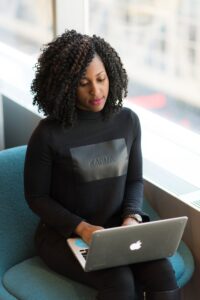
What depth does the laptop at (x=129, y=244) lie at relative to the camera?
1.35 m

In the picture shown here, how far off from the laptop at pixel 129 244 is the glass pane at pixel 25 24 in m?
1.96

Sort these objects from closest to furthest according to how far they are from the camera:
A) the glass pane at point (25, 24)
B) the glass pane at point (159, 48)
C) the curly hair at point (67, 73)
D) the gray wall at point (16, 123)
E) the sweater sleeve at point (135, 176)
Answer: the curly hair at point (67, 73) < the sweater sleeve at point (135, 176) < the glass pane at point (159, 48) < the gray wall at point (16, 123) < the glass pane at point (25, 24)

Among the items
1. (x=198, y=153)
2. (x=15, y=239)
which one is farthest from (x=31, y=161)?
A: (x=198, y=153)

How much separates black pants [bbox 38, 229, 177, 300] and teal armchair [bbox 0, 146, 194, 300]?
39mm

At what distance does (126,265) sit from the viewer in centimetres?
148

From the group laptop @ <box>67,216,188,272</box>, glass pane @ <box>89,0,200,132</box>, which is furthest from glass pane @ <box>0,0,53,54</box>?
laptop @ <box>67,216,188,272</box>

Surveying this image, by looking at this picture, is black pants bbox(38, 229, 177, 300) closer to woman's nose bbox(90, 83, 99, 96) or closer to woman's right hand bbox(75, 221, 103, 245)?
woman's right hand bbox(75, 221, 103, 245)

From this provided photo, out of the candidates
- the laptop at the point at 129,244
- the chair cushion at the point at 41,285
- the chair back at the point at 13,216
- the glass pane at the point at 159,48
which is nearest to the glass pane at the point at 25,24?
the glass pane at the point at 159,48

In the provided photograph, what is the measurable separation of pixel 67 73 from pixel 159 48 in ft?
3.83

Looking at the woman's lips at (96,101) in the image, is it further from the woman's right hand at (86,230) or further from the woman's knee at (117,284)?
the woman's knee at (117,284)

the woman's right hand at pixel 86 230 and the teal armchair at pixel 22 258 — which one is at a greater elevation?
the woman's right hand at pixel 86 230

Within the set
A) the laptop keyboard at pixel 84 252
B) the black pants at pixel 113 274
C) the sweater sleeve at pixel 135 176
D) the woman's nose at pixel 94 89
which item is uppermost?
the woman's nose at pixel 94 89

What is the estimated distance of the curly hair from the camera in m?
1.47

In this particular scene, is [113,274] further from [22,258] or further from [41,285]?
[22,258]
